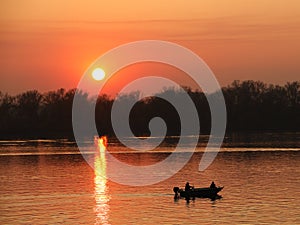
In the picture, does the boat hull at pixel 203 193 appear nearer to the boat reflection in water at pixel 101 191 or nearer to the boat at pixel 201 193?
the boat at pixel 201 193

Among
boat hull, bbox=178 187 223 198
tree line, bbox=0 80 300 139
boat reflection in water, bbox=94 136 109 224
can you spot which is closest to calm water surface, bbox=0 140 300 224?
boat reflection in water, bbox=94 136 109 224

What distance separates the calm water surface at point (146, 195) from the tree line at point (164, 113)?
83923 millimetres

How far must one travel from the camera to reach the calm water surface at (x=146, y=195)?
4453 cm

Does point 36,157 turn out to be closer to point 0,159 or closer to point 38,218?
point 0,159

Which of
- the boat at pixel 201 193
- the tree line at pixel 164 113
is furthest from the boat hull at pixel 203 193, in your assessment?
the tree line at pixel 164 113

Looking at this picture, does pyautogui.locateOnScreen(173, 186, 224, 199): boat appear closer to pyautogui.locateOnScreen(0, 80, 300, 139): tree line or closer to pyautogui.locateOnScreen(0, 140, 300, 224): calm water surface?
pyautogui.locateOnScreen(0, 140, 300, 224): calm water surface

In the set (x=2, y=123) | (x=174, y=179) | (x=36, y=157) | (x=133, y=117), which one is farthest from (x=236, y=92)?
(x=174, y=179)

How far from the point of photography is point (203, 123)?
595 feet

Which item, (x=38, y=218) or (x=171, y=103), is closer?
(x=38, y=218)

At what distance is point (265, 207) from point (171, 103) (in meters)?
142

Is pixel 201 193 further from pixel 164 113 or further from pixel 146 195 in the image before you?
pixel 164 113

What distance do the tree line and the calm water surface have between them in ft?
275

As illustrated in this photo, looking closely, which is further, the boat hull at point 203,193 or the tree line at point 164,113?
the tree line at point 164,113

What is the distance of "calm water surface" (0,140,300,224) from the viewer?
44531mm
